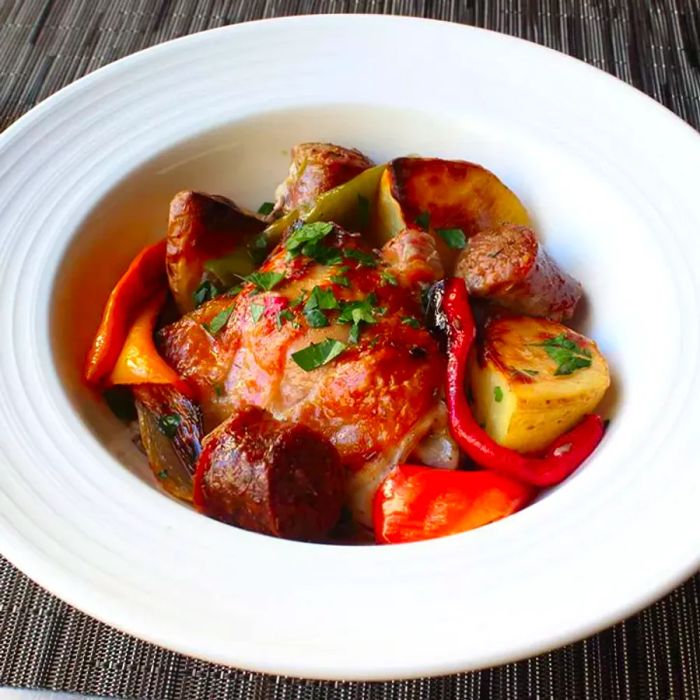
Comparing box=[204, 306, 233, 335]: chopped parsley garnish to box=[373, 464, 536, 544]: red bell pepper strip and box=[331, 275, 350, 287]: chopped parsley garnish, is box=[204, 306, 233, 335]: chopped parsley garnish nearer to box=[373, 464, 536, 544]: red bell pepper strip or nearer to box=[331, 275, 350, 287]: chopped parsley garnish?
box=[331, 275, 350, 287]: chopped parsley garnish

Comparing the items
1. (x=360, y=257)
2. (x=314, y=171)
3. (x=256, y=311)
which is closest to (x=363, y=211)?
(x=314, y=171)

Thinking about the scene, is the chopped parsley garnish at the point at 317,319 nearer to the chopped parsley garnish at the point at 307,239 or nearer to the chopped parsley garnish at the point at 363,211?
the chopped parsley garnish at the point at 307,239

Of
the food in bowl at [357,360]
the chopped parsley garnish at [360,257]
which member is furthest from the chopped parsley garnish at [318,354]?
the chopped parsley garnish at [360,257]

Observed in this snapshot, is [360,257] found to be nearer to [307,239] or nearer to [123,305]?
[307,239]

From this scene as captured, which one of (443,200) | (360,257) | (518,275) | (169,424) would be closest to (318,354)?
(360,257)

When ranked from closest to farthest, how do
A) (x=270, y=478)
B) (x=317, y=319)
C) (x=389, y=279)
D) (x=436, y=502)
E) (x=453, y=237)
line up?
(x=270, y=478) → (x=436, y=502) → (x=317, y=319) → (x=389, y=279) → (x=453, y=237)

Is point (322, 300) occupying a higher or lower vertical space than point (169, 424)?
higher

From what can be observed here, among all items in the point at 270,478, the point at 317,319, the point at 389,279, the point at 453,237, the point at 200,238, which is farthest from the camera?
the point at 453,237

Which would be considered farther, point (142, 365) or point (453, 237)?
point (453, 237)

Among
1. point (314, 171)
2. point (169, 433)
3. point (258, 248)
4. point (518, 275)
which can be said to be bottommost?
point (169, 433)
